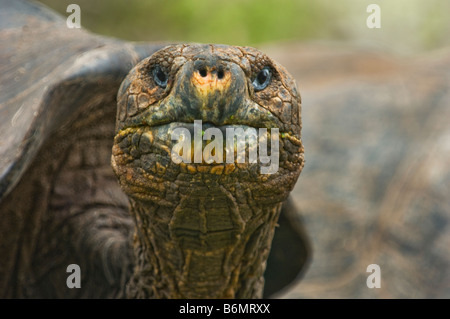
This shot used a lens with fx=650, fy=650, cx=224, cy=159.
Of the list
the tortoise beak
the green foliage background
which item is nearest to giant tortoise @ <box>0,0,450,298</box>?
the tortoise beak

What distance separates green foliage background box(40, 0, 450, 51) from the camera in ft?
27.7

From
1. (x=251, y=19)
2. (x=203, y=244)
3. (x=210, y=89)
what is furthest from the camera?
(x=251, y=19)

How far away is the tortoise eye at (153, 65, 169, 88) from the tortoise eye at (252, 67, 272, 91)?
0.71 ft

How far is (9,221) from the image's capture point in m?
2.24

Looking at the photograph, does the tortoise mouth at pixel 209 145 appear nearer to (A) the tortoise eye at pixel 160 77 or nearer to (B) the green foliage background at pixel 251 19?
(A) the tortoise eye at pixel 160 77

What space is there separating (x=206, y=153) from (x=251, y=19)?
7.46m

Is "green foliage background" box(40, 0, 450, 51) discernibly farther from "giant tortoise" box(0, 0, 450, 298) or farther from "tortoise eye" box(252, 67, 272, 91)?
"tortoise eye" box(252, 67, 272, 91)

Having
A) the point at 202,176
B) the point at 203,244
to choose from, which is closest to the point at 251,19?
the point at 203,244

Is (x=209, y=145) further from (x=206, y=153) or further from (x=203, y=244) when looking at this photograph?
(x=203, y=244)

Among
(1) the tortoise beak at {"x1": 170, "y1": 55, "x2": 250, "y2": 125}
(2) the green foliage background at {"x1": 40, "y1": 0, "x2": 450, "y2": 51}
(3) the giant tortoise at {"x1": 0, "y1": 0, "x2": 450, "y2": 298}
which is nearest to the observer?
(1) the tortoise beak at {"x1": 170, "y1": 55, "x2": 250, "y2": 125}

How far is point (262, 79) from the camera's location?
5.30 ft

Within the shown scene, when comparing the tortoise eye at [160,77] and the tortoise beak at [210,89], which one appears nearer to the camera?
the tortoise beak at [210,89]

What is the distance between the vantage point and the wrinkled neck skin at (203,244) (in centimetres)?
168

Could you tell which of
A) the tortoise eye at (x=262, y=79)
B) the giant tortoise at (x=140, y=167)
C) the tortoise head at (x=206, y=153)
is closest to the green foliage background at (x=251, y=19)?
the giant tortoise at (x=140, y=167)
